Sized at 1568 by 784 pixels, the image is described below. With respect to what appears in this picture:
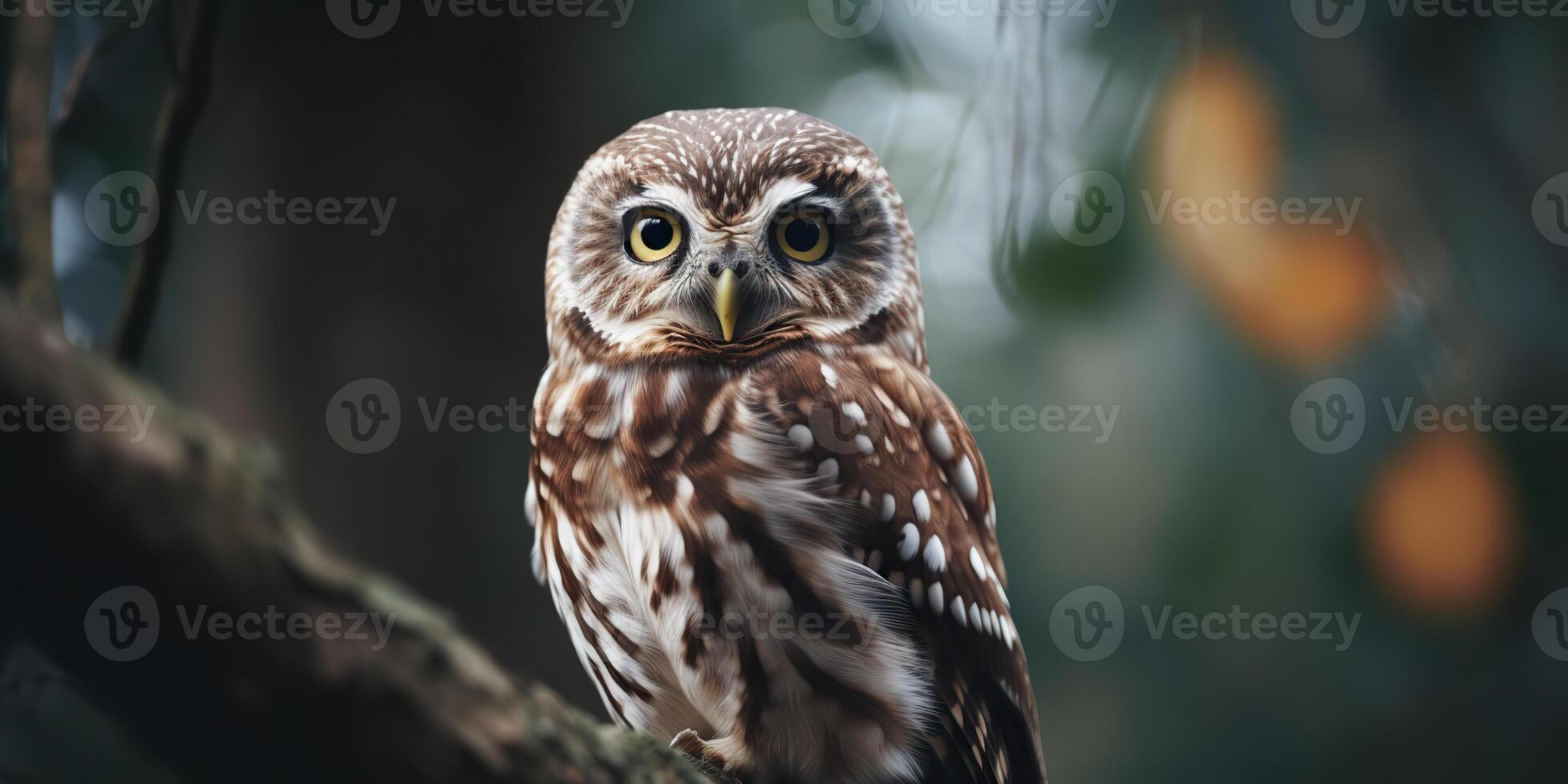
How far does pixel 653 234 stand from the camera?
1205 millimetres

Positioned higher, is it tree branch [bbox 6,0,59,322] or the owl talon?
tree branch [bbox 6,0,59,322]

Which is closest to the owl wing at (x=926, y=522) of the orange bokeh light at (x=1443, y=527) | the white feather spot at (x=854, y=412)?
the white feather spot at (x=854, y=412)

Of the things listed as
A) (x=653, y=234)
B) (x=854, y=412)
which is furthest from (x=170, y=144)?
(x=854, y=412)

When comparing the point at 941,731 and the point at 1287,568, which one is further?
the point at 1287,568

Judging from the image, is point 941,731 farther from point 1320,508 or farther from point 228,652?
point 1320,508

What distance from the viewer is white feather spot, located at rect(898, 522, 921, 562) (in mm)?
1163

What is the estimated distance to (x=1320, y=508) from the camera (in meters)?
2.12

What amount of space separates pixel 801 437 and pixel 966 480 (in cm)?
27

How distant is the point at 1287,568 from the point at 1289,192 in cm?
84

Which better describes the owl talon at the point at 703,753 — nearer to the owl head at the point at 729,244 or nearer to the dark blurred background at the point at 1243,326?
the owl head at the point at 729,244

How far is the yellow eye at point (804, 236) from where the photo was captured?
3.91ft

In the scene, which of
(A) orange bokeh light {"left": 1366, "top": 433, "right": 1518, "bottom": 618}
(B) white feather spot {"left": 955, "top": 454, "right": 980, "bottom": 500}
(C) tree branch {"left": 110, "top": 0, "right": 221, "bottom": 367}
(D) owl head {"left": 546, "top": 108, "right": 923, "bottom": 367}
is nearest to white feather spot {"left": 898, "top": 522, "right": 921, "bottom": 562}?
(B) white feather spot {"left": 955, "top": 454, "right": 980, "bottom": 500}

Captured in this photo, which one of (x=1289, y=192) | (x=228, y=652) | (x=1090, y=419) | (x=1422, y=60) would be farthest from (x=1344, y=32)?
(x=228, y=652)

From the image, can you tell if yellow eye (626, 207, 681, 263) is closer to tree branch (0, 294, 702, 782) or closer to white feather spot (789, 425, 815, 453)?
white feather spot (789, 425, 815, 453)
